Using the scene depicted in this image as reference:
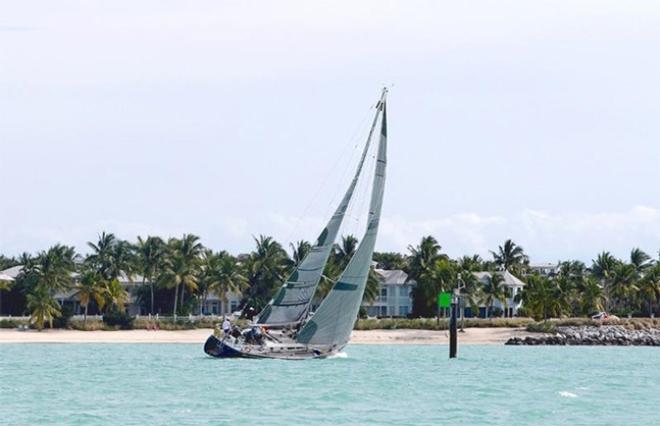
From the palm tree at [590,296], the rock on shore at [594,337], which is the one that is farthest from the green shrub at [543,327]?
the palm tree at [590,296]

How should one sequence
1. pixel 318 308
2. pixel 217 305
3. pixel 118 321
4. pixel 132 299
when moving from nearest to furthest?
pixel 318 308 → pixel 118 321 → pixel 132 299 → pixel 217 305

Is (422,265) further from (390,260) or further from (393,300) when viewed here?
(390,260)

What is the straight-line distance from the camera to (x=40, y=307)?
389 feet

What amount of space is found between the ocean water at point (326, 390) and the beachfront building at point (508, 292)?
54.6 meters

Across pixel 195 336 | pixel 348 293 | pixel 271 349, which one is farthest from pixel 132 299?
pixel 348 293

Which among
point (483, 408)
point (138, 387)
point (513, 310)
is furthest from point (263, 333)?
point (513, 310)

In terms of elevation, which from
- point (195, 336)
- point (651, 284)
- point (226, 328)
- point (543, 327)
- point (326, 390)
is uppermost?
point (651, 284)

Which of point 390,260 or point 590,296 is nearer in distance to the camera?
point 590,296

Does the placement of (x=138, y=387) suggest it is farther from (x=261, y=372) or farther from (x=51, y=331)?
(x=51, y=331)

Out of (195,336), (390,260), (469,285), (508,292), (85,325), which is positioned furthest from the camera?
(390,260)

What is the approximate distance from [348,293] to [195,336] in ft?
147

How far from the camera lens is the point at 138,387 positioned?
60.4m

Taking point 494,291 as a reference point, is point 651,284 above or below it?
above

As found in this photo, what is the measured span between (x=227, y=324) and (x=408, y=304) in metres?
83.9
